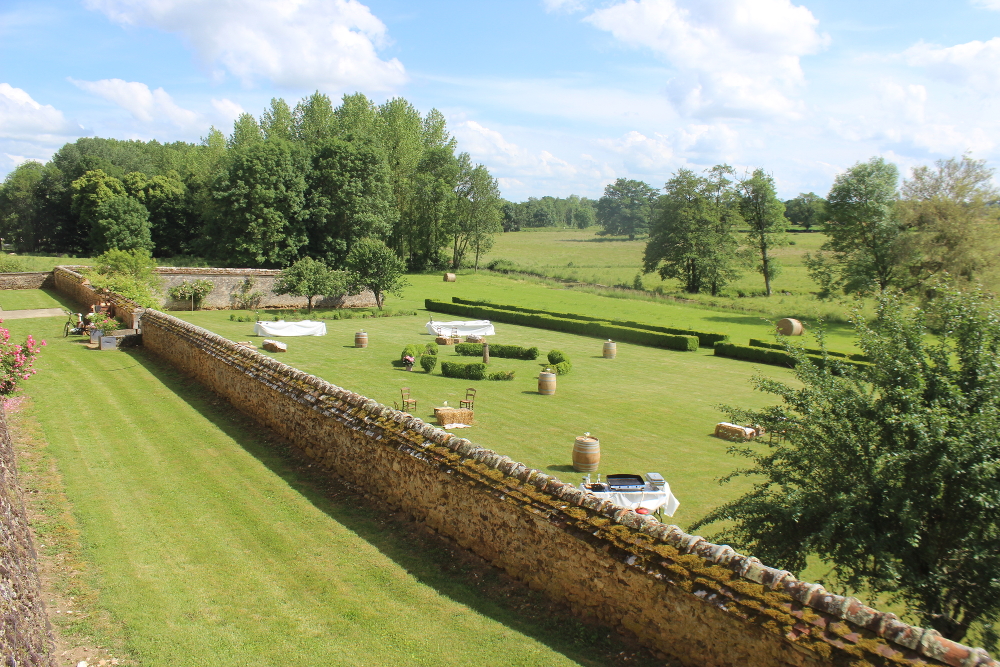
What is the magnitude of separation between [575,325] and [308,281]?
16.3 m

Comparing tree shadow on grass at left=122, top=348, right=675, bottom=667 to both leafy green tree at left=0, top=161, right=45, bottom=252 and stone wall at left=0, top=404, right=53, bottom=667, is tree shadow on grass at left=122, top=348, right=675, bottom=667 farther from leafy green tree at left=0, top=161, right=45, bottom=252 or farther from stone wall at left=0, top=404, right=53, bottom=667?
leafy green tree at left=0, top=161, right=45, bottom=252

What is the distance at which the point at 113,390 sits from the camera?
1730 centimetres

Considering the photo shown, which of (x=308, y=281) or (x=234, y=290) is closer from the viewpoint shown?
(x=308, y=281)

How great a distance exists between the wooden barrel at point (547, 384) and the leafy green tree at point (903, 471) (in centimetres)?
1308

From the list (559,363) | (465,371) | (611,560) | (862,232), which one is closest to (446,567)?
(611,560)

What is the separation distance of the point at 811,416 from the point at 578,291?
5040 cm

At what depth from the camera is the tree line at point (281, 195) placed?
164 feet

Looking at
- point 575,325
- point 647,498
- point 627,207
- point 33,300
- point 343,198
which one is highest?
point 627,207

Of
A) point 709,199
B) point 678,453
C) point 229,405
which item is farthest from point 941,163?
point 229,405

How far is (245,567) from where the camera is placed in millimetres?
8438

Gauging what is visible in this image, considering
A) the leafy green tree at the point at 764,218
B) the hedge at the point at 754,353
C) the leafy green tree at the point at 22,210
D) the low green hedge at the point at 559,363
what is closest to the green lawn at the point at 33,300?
the low green hedge at the point at 559,363

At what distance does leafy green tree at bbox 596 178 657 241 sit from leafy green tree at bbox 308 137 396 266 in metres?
86.7

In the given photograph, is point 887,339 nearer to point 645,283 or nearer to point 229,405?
point 229,405

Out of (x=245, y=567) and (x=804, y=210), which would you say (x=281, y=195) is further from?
(x=804, y=210)
